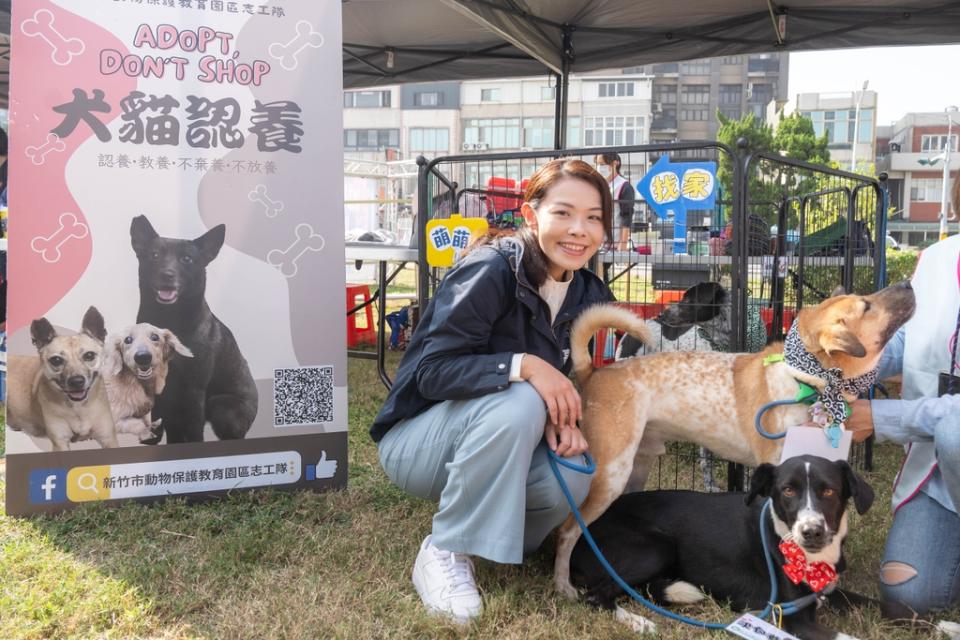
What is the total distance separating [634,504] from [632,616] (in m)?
0.40

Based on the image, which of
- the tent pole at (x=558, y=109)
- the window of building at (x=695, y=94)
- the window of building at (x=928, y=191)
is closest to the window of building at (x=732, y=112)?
the window of building at (x=695, y=94)

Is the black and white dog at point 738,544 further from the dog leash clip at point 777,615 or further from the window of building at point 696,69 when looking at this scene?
the window of building at point 696,69

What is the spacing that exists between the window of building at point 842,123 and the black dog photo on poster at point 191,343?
5545 centimetres

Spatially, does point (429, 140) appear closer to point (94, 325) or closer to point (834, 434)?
point (94, 325)

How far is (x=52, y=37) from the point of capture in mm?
2621

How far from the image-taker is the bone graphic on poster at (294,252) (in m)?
2.94

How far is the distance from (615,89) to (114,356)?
4617 centimetres

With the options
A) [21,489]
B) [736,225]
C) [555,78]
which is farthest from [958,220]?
[555,78]

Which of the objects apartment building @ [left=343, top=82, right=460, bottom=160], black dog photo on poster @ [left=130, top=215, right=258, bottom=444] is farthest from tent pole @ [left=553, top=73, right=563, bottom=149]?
apartment building @ [left=343, top=82, right=460, bottom=160]

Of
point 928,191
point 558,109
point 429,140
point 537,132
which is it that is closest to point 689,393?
point 558,109

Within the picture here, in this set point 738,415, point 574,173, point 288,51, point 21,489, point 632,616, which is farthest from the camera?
point 288,51

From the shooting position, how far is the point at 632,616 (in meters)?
2.06

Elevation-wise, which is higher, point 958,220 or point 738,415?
point 958,220

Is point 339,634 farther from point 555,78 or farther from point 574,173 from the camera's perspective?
point 555,78
